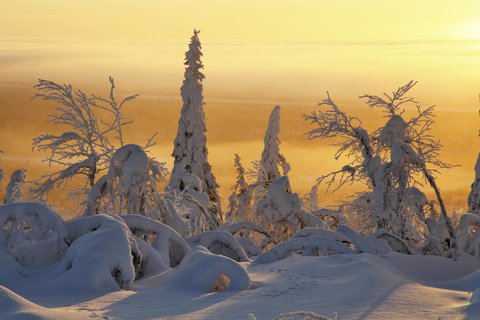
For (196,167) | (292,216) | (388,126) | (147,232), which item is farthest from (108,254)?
(196,167)

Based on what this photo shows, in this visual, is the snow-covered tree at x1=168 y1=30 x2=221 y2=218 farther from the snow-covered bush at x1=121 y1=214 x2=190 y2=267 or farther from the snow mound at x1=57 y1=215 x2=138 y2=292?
the snow mound at x1=57 y1=215 x2=138 y2=292

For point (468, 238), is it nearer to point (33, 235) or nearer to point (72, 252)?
point (72, 252)

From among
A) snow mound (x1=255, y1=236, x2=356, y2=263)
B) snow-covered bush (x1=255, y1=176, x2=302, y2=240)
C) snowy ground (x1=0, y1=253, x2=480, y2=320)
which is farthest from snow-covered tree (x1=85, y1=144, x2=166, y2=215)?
snow-covered bush (x1=255, y1=176, x2=302, y2=240)

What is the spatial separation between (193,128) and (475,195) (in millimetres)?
15525

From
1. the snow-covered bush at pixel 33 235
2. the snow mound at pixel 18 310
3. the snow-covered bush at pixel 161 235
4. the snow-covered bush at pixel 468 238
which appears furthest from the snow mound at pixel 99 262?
the snow-covered bush at pixel 468 238

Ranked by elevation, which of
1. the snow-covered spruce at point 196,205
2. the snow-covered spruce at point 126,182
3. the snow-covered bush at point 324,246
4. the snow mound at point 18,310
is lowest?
the snow-covered spruce at point 196,205

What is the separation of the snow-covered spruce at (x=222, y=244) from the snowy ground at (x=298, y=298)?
7.38ft

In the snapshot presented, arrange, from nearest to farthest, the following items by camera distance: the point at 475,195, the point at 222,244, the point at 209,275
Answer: the point at 209,275
the point at 222,244
the point at 475,195

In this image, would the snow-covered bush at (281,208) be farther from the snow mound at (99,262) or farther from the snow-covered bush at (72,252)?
the snow mound at (99,262)

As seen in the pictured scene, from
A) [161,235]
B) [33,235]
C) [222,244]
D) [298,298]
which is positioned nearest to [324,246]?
[222,244]

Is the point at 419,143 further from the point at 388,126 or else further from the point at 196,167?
the point at 196,167

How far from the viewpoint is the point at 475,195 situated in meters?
22.9

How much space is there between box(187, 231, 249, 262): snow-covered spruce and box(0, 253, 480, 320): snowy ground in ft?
7.38

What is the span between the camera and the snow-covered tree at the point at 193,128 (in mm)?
34938
